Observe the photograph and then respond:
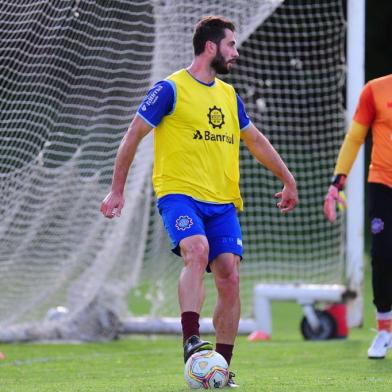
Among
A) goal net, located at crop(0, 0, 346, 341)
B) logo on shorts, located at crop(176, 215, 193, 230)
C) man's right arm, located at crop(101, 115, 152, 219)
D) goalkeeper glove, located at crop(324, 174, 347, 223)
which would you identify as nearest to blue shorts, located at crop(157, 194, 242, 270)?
logo on shorts, located at crop(176, 215, 193, 230)

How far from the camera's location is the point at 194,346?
5305 millimetres

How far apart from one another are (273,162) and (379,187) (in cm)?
130

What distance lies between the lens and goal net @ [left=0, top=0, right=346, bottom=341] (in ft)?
27.6

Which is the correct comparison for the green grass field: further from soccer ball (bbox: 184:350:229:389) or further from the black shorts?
the black shorts

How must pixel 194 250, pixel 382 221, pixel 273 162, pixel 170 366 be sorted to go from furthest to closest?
pixel 170 366, pixel 382 221, pixel 273 162, pixel 194 250

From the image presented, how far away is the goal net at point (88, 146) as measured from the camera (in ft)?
27.6

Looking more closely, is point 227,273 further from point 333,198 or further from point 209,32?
point 333,198

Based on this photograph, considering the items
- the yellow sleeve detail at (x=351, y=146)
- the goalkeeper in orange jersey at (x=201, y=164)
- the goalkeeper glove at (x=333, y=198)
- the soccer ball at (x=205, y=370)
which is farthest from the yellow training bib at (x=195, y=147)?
the yellow sleeve detail at (x=351, y=146)

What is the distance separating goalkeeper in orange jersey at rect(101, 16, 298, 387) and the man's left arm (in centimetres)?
22

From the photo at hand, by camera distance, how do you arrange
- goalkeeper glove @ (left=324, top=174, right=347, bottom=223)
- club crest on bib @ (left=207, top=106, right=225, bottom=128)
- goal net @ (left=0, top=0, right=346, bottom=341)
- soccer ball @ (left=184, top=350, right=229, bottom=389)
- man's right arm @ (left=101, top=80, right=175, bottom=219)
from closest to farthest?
soccer ball @ (left=184, top=350, right=229, bottom=389), man's right arm @ (left=101, top=80, right=175, bottom=219), club crest on bib @ (left=207, top=106, right=225, bottom=128), goalkeeper glove @ (left=324, top=174, right=347, bottom=223), goal net @ (left=0, top=0, right=346, bottom=341)

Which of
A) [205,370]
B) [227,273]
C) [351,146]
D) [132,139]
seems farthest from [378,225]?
[205,370]

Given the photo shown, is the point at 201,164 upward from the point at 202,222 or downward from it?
upward

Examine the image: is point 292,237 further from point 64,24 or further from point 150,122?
point 150,122

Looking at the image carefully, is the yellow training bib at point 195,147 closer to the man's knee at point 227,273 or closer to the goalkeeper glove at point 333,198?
the man's knee at point 227,273
